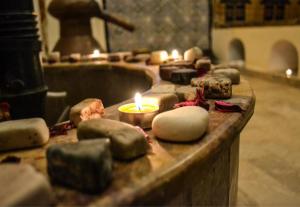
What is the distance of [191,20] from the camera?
8211mm

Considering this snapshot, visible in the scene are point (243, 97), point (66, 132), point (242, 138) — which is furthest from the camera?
point (242, 138)

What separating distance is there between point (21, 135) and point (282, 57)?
21.7ft

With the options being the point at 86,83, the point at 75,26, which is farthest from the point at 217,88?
the point at 75,26

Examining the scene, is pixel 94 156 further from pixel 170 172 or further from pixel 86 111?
pixel 86 111

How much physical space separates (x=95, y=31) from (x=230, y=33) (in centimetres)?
323

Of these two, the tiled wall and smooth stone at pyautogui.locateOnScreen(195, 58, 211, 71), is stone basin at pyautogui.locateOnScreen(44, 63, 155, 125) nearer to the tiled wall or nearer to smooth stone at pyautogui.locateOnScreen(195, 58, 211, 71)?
smooth stone at pyautogui.locateOnScreen(195, 58, 211, 71)

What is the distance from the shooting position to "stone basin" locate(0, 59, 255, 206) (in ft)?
2.80

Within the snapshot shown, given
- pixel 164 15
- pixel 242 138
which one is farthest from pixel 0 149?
pixel 164 15

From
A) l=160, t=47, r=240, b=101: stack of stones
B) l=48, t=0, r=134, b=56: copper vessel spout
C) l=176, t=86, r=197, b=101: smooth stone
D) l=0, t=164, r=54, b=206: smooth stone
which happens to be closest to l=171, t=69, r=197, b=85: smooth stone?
l=160, t=47, r=240, b=101: stack of stones

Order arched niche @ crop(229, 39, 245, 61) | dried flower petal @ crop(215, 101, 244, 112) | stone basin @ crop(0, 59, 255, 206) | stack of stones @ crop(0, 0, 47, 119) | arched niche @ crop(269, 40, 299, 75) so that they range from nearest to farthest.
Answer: stone basin @ crop(0, 59, 255, 206) → dried flower petal @ crop(215, 101, 244, 112) → stack of stones @ crop(0, 0, 47, 119) → arched niche @ crop(269, 40, 299, 75) → arched niche @ crop(229, 39, 245, 61)

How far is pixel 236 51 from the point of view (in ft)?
27.9

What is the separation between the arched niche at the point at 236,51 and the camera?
27.4ft

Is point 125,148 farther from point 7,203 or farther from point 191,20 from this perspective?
point 191,20

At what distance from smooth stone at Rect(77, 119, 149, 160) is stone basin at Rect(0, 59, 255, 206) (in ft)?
0.10
